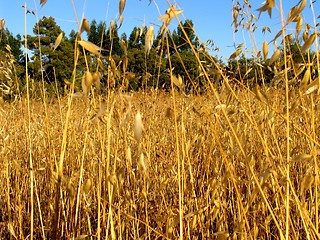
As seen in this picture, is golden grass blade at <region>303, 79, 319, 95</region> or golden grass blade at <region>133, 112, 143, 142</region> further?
golden grass blade at <region>303, 79, 319, 95</region>

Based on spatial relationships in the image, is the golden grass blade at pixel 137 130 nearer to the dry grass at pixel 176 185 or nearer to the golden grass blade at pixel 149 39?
the dry grass at pixel 176 185

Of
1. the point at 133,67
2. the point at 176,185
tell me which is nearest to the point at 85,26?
the point at 176,185

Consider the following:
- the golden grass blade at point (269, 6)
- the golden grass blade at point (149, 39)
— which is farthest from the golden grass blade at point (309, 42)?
the golden grass blade at point (149, 39)

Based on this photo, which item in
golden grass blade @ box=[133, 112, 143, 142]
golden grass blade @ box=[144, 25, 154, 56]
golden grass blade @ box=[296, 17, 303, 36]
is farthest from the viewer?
golden grass blade @ box=[296, 17, 303, 36]

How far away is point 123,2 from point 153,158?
826 millimetres

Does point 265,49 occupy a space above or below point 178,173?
above

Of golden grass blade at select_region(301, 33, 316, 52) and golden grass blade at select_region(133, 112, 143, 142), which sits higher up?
golden grass blade at select_region(301, 33, 316, 52)

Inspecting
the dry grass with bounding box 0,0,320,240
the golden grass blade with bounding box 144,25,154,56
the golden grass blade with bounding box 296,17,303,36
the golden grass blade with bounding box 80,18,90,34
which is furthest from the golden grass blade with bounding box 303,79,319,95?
the golden grass blade with bounding box 80,18,90,34

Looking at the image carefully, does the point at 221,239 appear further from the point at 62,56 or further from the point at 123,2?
the point at 62,56

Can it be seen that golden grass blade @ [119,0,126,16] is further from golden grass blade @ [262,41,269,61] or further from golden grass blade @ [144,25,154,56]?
golden grass blade @ [262,41,269,61]

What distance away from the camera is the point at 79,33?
1.99ft

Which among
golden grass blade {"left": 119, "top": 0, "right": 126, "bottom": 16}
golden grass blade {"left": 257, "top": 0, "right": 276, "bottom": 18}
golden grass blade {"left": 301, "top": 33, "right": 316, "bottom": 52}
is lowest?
golden grass blade {"left": 301, "top": 33, "right": 316, "bottom": 52}

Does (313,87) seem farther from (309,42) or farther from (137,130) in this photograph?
(137,130)

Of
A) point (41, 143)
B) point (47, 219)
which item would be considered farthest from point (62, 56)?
point (47, 219)
